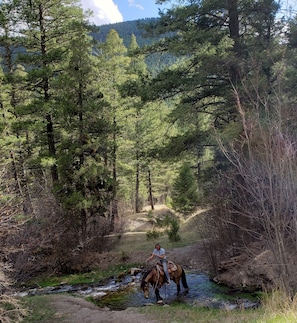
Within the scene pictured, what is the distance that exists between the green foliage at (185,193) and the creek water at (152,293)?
12.9 m

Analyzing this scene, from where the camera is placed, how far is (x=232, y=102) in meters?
14.5

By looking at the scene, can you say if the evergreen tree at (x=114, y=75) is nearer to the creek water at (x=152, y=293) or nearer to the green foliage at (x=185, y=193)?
the green foliage at (x=185, y=193)

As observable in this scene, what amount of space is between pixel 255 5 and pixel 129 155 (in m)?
18.4

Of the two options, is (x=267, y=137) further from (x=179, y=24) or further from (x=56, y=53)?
(x=56, y=53)

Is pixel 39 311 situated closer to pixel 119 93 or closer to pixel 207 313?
pixel 207 313

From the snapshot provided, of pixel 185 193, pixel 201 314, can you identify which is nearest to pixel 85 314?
pixel 201 314

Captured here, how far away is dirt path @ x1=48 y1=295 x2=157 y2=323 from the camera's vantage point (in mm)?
8383

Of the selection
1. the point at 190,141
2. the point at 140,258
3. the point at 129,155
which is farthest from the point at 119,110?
the point at 140,258

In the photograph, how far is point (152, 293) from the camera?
11648 millimetres

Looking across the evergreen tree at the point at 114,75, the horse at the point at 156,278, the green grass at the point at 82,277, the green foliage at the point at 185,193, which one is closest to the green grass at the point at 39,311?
the horse at the point at 156,278

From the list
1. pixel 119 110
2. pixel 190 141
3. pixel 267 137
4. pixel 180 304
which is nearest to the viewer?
pixel 267 137

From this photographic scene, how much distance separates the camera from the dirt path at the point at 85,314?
8.38 meters

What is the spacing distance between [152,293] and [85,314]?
10.7ft

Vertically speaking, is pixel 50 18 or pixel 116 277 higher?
pixel 50 18
